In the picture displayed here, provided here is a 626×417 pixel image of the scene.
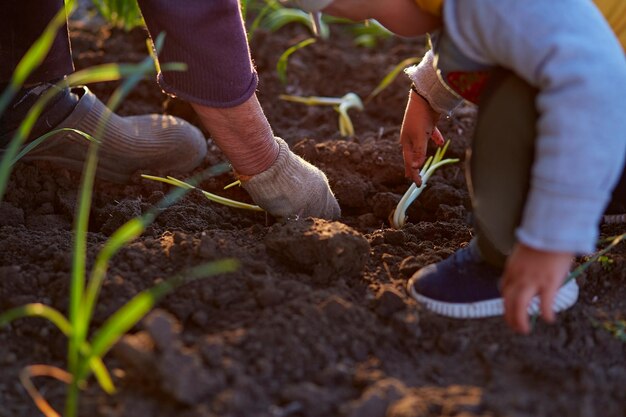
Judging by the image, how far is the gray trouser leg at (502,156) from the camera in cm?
139

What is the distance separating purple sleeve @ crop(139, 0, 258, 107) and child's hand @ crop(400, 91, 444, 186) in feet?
1.23

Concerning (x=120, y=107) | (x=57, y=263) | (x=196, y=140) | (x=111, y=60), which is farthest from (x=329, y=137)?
(x=57, y=263)

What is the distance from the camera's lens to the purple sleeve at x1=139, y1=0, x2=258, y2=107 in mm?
1646

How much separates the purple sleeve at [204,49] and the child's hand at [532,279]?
29.8 inches

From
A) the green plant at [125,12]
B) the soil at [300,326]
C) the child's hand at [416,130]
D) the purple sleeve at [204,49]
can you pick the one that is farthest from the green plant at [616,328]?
the green plant at [125,12]

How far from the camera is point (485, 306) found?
60.8 inches

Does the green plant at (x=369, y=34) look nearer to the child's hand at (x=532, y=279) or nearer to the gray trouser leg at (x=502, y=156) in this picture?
the gray trouser leg at (x=502, y=156)

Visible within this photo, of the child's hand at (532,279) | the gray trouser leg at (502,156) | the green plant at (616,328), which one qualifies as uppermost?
the gray trouser leg at (502,156)

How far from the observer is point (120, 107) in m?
2.76

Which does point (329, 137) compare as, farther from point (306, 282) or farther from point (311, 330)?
point (311, 330)

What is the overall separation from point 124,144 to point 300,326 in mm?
1086

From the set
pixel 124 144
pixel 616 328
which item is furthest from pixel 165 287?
pixel 124 144

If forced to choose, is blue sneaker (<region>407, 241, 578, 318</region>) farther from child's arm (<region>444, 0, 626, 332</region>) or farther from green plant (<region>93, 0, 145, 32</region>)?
green plant (<region>93, 0, 145, 32</region>)

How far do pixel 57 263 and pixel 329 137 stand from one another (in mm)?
1196
